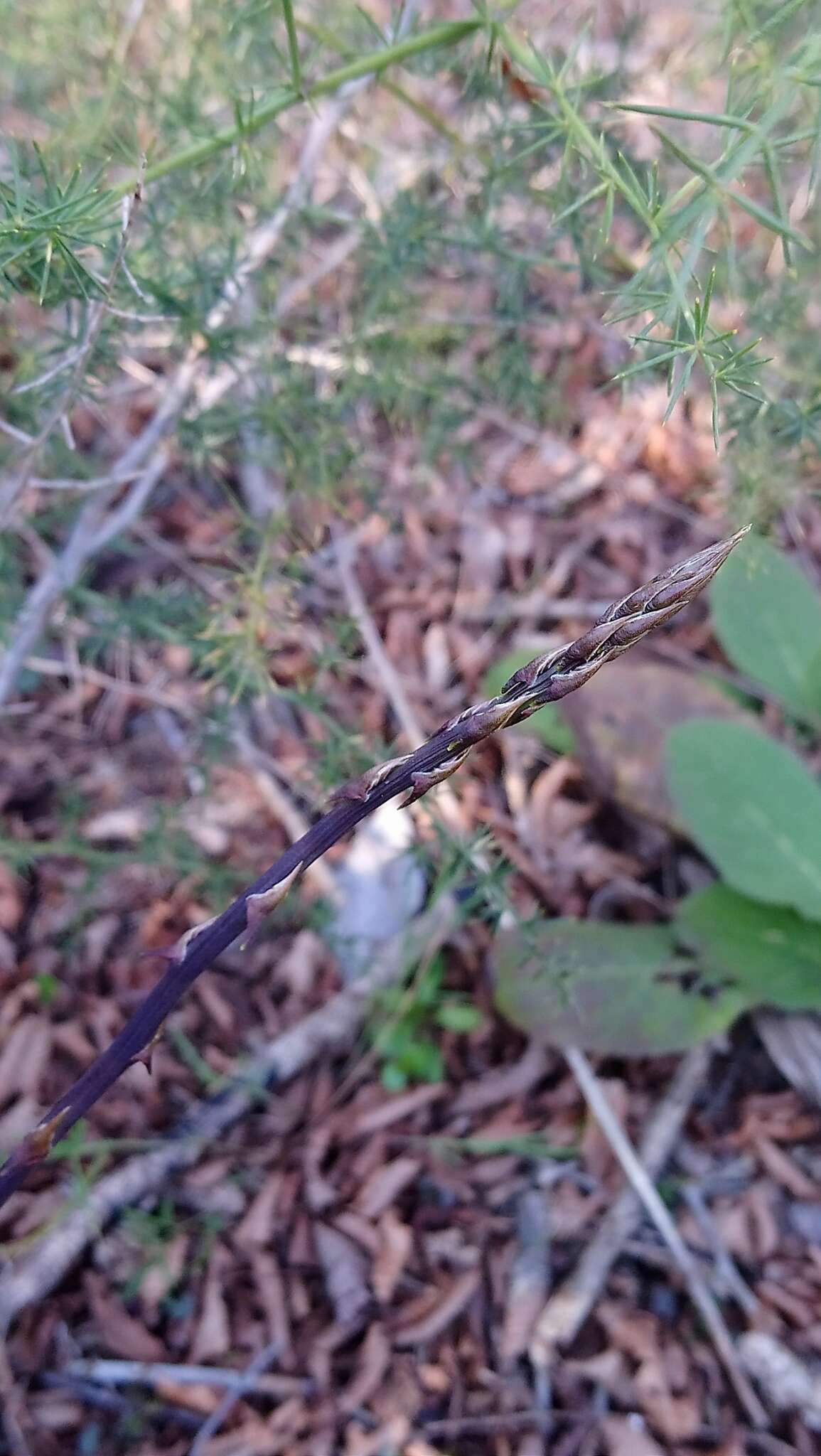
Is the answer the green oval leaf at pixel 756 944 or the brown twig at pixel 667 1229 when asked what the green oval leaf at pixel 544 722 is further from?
the brown twig at pixel 667 1229

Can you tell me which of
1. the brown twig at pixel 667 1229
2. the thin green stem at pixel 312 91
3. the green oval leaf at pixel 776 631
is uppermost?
the thin green stem at pixel 312 91

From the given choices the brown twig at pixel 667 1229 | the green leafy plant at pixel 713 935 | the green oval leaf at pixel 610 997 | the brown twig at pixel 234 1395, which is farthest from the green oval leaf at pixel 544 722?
the brown twig at pixel 234 1395

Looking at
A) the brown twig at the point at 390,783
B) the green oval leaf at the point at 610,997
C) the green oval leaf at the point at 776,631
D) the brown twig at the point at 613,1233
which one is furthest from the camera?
the green oval leaf at the point at 776,631

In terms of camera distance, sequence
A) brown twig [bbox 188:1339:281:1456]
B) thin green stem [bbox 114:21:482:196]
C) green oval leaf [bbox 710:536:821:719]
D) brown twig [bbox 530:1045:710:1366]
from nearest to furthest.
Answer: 1. thin green stem [bbox 114:21:482:196]
2. brown twig [bbox 188:1339:281:1456]
3. brown twig [bbox 530:1045:710:1366]
4. green oval leaf [bbox 710:536:821:719]

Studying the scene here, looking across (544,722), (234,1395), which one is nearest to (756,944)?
(544,722)

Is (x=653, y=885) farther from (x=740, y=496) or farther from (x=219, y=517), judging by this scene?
(x=219, y=517)

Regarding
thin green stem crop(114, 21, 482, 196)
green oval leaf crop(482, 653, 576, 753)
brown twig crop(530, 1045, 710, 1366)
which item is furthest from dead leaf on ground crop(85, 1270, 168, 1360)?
thin green stem crop(114, 21, 482, 196)

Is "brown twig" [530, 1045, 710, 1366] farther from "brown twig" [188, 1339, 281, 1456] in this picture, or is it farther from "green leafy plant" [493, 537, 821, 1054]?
"brown twig" [188, 1339, 281, 1456]

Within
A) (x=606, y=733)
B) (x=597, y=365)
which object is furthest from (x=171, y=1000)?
(x=597, y=365)
